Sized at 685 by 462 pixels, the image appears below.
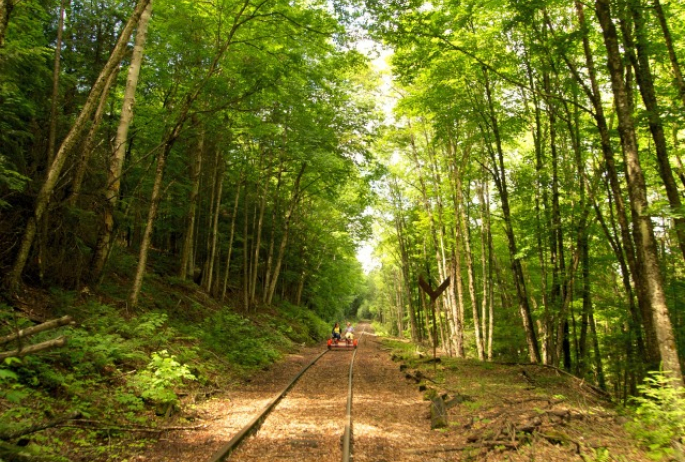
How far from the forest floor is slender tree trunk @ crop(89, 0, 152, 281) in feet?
13.0

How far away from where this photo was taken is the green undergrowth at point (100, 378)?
4.21m

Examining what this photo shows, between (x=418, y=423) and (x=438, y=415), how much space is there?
1.21ft

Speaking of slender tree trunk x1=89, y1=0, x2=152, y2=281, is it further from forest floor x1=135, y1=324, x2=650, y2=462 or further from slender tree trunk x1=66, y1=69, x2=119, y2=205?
forest floor x1=135, y1=324, x2=650, y2=462

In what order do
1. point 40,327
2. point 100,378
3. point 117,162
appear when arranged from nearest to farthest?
point 40,327, point 100,378, point 117,162

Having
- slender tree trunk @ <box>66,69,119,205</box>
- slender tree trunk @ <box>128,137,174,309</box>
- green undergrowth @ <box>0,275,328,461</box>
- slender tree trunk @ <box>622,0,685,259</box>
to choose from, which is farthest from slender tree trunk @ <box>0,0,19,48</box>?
slender tree trunk @ <box>622,0,685,259</box>

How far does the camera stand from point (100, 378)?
19.2 ft

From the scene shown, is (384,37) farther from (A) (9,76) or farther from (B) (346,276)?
(B) (346,276)

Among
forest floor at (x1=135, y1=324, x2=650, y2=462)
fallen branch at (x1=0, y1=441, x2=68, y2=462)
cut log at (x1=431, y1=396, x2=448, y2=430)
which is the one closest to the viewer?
fallen branch at (x1=0, y1=441, x2=68, y2=462)

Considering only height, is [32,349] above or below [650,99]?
below

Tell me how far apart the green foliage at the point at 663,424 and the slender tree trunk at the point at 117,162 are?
9.66 m

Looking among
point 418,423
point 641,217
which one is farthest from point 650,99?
point 418,423

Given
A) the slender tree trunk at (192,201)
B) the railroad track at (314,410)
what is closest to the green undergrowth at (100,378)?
the railroad track at (314,410)

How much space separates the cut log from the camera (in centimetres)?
617

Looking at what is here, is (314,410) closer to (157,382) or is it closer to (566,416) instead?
(157,382)
